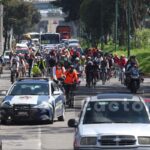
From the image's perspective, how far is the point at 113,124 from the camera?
1633 cm

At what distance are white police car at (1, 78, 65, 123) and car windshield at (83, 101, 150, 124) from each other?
26.9 feet

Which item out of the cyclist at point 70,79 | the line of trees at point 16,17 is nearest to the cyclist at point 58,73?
the cyclist at point 70,79

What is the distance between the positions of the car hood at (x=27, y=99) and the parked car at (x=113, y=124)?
25.9ft

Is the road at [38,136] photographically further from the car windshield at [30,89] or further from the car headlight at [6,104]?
the car windshield at [30,89]

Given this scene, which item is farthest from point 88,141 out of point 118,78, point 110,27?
point 110,27

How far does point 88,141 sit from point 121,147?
622mm

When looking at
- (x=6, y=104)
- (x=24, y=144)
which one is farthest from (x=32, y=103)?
(x=24, y=144)

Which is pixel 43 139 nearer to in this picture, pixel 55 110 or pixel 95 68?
pixel 55 110

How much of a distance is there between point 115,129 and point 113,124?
49cm

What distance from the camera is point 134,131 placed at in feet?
51.6

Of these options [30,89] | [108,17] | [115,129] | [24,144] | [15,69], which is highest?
[115,129]

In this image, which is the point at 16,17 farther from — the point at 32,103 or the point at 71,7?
the point at 32,103

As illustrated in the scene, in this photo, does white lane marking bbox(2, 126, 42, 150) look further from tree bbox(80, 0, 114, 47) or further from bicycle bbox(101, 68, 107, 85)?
tree bbox(80, 0, 114, 47)

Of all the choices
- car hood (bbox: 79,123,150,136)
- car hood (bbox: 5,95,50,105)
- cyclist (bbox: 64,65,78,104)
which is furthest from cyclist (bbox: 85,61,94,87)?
car hood (bbox: 79,123,150,136)
